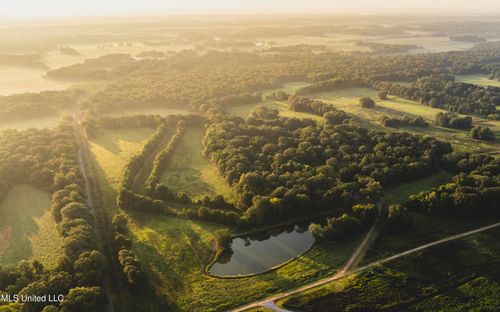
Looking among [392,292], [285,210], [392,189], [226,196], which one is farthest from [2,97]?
[392,292]

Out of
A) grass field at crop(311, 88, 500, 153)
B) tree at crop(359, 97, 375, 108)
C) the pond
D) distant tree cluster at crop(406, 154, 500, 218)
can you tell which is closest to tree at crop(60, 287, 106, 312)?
the pond

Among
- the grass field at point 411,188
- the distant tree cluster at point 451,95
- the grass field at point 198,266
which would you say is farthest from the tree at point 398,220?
the distant tree cluster at point 451,95

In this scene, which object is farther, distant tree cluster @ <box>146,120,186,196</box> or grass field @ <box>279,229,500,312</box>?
distant tree cluster @ <box>146,120,186,196</box>

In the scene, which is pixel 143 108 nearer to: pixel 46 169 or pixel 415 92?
pixel 46 169

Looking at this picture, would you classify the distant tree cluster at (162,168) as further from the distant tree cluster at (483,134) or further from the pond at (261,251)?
the distant tree cluster at (483,134)

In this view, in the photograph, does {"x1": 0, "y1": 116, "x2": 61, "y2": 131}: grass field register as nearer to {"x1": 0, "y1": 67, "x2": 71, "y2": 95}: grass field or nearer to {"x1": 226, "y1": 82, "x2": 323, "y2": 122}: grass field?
{"x1": 0, "y1": 67, "x2": 71, "y2": 95}: grass field

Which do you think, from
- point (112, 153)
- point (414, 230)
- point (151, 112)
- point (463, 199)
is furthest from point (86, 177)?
point (463, 199)

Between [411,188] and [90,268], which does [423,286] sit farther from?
[90,268]
